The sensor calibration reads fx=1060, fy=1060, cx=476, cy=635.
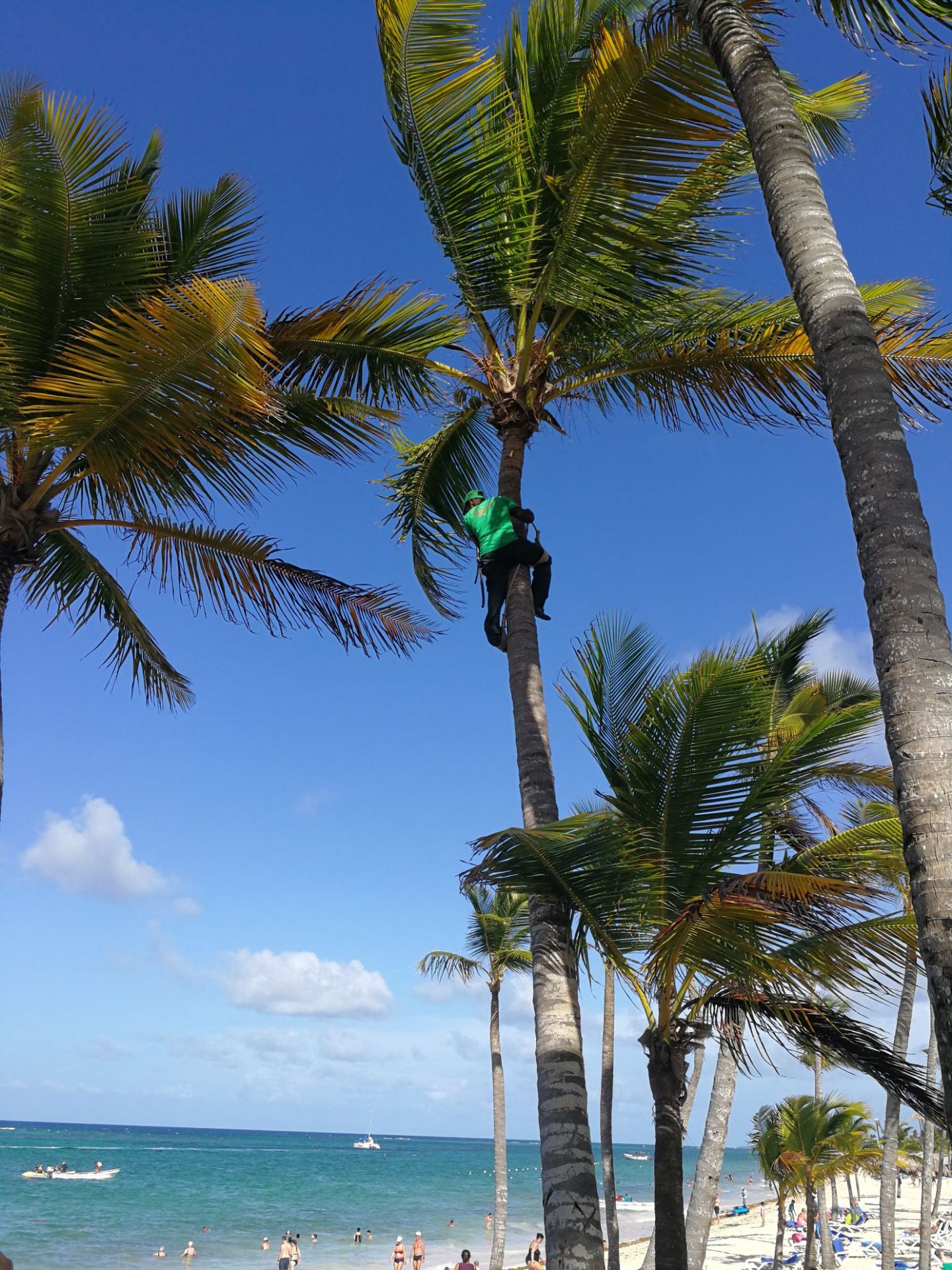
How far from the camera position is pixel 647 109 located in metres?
6.31

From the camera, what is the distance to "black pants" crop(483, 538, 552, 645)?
705 cm

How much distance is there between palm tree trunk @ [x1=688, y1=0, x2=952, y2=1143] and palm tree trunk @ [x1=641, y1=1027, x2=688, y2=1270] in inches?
145

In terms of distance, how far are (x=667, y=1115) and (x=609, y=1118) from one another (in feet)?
30.2

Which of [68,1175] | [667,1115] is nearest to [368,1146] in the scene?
[68,1175]

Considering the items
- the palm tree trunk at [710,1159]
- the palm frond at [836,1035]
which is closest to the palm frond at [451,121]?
the palm frond at [836,1035]

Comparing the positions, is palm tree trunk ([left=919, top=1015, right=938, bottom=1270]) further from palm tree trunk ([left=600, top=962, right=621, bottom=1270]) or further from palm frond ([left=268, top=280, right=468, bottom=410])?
palm frond ([left=268, top=280, right=468, bottom=410])

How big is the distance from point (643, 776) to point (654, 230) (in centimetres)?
372

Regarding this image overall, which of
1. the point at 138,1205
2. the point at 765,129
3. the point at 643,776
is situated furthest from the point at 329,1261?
the point at 765,129

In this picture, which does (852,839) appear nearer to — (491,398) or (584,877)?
(584,877)

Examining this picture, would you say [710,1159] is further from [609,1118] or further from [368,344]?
[368,344]

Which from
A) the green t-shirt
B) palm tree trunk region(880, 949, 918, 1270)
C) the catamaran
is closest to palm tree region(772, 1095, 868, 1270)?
palm tree trunk region(880, 949, 918, 1270)

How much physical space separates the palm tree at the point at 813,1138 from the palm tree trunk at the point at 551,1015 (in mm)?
19748

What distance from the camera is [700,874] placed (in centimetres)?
580

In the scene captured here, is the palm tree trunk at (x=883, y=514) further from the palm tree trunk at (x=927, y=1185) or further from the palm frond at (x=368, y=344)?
the palm tree trunk at (x=927, y=1185)
